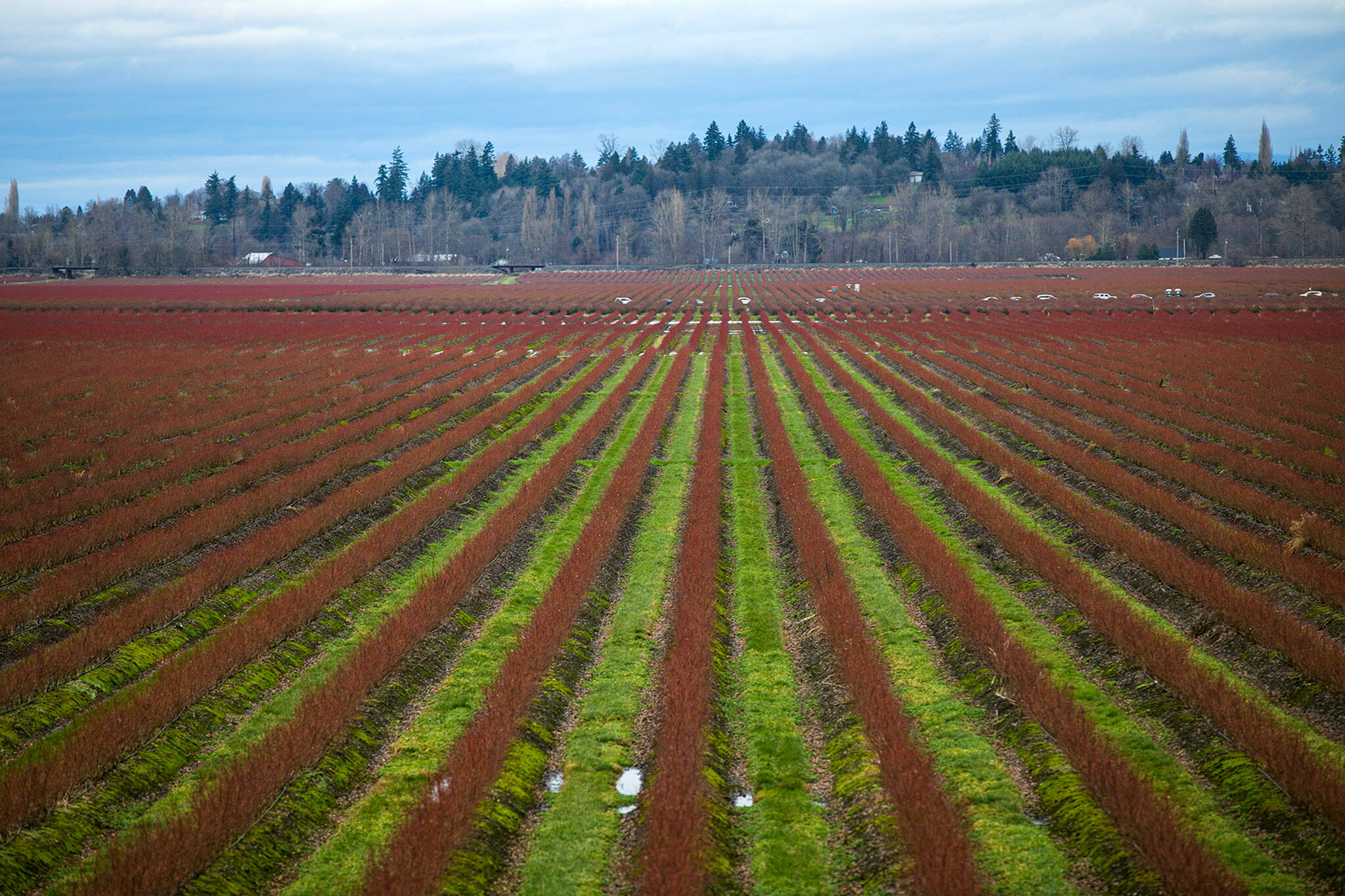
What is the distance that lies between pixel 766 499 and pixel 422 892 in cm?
1372

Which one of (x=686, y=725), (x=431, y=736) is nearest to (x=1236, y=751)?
(x=686, y=725)

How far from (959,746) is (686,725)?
2705 millimetres

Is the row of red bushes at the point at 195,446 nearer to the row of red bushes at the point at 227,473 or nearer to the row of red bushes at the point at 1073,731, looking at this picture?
the row of red bushes at the point at 227,473

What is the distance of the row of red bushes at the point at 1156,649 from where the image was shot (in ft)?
26.8

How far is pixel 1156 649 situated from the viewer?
36.4ft

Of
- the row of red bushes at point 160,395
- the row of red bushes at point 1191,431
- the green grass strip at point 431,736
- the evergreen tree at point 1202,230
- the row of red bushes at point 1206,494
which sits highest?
the evergreen tree at point 1202,230

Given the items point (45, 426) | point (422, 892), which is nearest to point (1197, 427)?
point (422, 892)

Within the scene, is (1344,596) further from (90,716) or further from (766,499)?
(90,716)

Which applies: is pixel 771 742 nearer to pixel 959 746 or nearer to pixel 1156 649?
pixel 959 746

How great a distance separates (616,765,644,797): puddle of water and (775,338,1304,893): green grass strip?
4544 mm

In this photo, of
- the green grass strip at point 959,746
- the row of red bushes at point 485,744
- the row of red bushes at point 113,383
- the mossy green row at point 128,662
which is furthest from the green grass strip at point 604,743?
the row of red bushes at point 113,383

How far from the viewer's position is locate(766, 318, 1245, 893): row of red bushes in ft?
23.7

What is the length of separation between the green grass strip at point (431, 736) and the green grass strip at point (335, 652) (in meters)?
1.37

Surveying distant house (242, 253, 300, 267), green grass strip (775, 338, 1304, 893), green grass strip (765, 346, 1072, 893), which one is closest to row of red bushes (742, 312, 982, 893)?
green grass strip (765, 346, 1072, 893)
